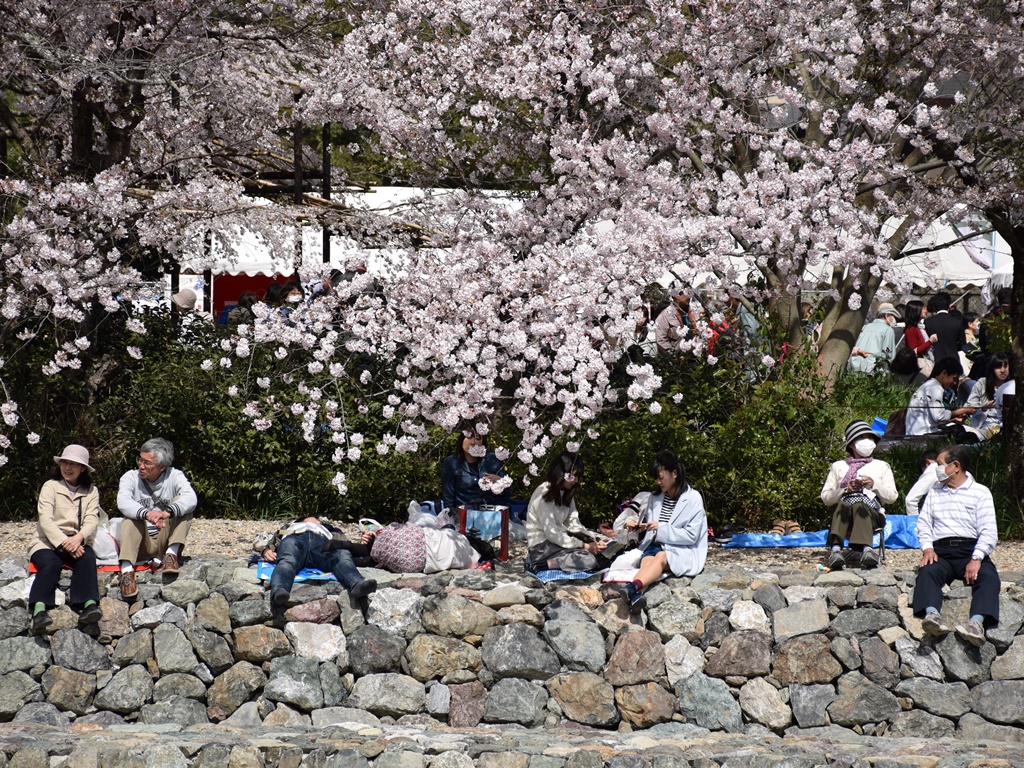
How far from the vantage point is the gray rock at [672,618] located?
6.12 m

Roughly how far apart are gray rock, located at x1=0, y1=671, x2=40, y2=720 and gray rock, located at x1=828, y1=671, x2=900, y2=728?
4.15 meters

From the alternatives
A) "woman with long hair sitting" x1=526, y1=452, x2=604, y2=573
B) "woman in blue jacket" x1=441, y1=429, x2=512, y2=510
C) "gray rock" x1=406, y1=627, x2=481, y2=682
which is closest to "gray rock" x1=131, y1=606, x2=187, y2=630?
"gray rock" x1=406, y1=627, x2=481, y2=682

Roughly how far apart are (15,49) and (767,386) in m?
5.54

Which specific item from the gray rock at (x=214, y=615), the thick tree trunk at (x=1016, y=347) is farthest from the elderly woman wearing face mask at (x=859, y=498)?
the gray rock at (x=214, y=615)

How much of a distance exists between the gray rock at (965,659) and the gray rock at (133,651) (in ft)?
13.5

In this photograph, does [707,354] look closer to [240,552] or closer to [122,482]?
[240,552]

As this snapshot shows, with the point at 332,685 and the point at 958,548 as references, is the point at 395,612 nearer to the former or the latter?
the point at 332,685

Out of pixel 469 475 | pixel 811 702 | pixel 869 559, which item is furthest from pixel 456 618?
pixel 869 559

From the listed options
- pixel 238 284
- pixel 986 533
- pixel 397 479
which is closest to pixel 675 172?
pixel 397 479

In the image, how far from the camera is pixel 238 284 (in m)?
13.8

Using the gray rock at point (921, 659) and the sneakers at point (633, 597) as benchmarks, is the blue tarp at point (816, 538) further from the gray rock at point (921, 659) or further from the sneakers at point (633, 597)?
the sneakers at point (633, 597)

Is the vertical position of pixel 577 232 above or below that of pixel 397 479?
above

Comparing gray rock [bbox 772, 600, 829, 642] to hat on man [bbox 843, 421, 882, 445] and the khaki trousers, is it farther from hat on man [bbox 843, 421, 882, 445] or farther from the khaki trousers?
the khaki trousers

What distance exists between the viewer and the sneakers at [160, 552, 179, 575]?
6.31m
